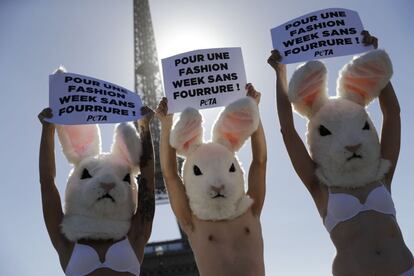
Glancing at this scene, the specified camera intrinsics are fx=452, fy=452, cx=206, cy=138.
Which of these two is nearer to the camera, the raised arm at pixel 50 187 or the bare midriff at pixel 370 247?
the bare midriff at pixel 370 247

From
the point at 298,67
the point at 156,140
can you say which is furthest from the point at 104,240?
the point at 156,140

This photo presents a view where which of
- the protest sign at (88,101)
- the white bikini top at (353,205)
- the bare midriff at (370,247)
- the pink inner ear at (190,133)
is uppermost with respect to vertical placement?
the protest sign at (88,101)

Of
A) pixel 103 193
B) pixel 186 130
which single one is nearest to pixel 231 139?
pixel 186 130

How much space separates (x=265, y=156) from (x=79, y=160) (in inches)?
69.2

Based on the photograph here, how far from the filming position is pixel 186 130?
4074mm

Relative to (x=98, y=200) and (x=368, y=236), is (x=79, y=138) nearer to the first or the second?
(x=98, y=200)

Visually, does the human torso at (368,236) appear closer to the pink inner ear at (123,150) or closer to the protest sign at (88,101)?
the pink inner ear at (123,150)

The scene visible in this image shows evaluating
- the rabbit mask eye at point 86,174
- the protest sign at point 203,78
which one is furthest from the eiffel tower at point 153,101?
the rabbit mask eye at point 86,174

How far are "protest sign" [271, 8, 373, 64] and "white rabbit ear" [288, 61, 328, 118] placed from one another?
0.31 metres

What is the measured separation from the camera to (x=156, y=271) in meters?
21.9

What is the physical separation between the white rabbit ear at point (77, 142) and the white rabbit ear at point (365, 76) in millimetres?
2371

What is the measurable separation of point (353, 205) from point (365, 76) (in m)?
1.22

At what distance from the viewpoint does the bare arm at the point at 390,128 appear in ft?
12.8

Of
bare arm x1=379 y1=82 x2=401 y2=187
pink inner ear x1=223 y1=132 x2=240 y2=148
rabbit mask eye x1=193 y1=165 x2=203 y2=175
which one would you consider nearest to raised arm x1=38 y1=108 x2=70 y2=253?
rabbit mask eye x1=193 y1=165 x2=203 y2=175
